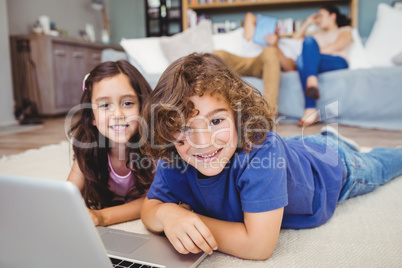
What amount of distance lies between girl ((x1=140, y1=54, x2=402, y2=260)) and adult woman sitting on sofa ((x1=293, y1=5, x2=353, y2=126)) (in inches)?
72.3

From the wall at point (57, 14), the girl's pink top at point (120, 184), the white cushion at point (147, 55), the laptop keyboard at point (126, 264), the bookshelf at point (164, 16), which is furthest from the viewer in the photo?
the bookshelf at point (164, 16)

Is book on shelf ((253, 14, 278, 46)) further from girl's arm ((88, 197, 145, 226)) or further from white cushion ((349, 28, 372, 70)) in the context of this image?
girl's arm ((88, 197, 145, 226))

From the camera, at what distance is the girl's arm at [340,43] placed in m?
2.95

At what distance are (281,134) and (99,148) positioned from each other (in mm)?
1405

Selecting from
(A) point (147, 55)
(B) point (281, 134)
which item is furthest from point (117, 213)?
(A) point (147, 55)

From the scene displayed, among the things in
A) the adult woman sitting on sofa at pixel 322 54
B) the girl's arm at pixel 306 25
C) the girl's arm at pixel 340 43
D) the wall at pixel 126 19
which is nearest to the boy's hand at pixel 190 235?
the adult woman sitting on sofa at pixel 322 54

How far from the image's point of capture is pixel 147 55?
273cm

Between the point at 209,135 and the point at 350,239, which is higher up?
the point at 209,135

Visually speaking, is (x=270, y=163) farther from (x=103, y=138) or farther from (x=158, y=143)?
(x=103, y=138)

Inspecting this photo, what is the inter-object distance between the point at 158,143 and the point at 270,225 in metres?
0.27

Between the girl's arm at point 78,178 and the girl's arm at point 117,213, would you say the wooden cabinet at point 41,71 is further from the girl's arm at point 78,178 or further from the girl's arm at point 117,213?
the girl's arm at point 117,213

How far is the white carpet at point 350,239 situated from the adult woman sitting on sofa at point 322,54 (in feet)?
4.72

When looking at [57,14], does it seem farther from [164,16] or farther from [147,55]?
[147,55]

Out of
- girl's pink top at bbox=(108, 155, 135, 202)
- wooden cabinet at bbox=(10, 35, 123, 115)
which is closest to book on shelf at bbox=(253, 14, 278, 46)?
wooden cabinet at bbox=(10, 35, 123, 115)
